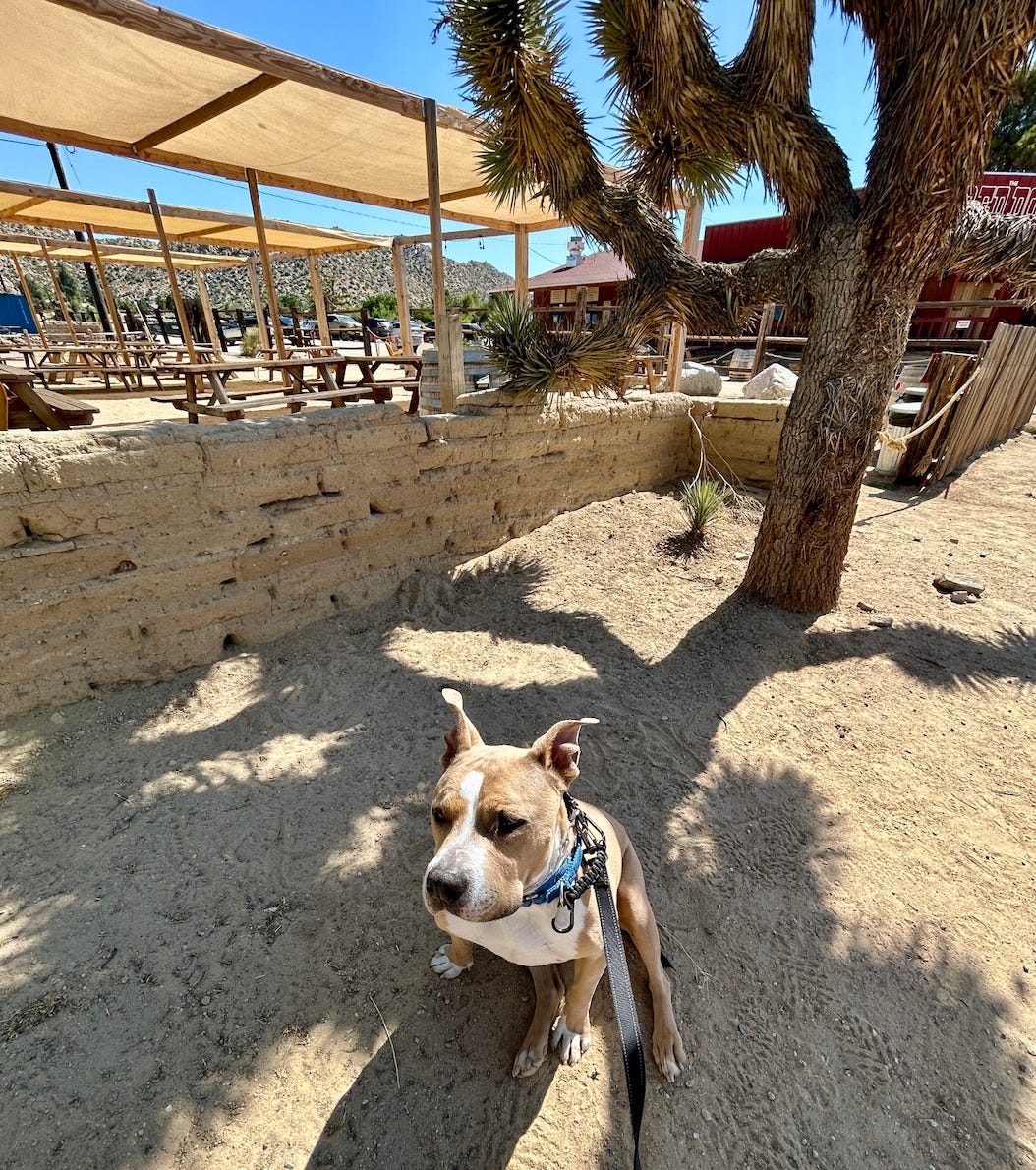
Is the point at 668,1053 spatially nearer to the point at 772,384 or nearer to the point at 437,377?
the point at 437,377

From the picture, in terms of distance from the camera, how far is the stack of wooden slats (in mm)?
7520

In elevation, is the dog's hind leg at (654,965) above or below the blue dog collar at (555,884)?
below

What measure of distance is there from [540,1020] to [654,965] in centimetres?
43

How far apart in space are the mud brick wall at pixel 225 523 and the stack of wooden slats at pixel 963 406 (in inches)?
215

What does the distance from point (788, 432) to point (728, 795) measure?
2.76 m

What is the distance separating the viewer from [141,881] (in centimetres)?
230

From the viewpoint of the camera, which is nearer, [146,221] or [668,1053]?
[668,1053]

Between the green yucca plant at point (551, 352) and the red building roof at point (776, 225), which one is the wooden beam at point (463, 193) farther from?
the red building roof at point (776, 225)

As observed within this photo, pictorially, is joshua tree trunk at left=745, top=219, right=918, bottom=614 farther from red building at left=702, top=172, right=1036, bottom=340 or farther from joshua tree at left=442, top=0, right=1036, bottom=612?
red building at left=702, top=172, right=1036, bottom=340

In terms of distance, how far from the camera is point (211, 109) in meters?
4.64

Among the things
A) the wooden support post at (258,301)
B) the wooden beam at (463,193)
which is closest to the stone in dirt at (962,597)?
the wooden beam at (463,193)

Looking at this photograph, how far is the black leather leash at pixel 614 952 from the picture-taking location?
58.5 inches

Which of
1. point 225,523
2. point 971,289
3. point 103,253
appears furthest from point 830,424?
point 971,289

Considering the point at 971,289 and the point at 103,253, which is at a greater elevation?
the point at 971,289
